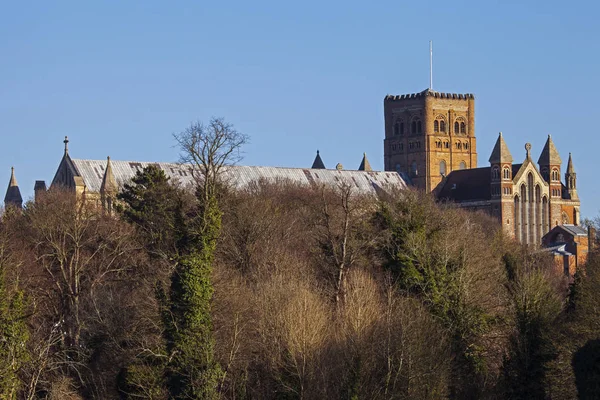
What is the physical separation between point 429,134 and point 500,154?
41.4 feet

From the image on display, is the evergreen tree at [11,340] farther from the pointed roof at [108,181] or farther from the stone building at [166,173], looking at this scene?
the pointed roof at [108,181]

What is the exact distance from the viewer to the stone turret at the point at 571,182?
137875 millimetres

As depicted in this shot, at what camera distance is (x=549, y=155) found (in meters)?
137

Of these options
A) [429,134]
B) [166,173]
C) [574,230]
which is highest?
[429,134]

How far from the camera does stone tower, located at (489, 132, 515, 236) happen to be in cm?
12988

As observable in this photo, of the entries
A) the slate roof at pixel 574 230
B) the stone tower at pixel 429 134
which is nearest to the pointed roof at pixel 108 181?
the slate roof at pixel 574 230

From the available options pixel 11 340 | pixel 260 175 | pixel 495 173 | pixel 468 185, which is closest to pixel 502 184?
pixel 495 173

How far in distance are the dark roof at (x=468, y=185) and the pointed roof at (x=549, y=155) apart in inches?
154

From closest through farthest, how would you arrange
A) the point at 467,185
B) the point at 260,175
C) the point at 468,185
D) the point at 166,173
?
the point at 166,173 < the point at 260,175 < the point at 468,185 < the point at 467,185

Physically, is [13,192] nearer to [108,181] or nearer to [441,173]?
[108,181]

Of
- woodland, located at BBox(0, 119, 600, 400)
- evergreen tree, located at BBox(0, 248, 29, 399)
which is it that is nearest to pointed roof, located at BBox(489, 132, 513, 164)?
woodland, located at BBox(0, 119, 600, 400)

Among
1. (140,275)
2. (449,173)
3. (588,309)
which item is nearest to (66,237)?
(140,275)

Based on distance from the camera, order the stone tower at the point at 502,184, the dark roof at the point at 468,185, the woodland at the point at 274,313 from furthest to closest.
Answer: the dark roof at the point at 468,185 < the stone tower at the point at 502,184 < the woodland at the point at 274,313

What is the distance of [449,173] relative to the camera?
141375mm
